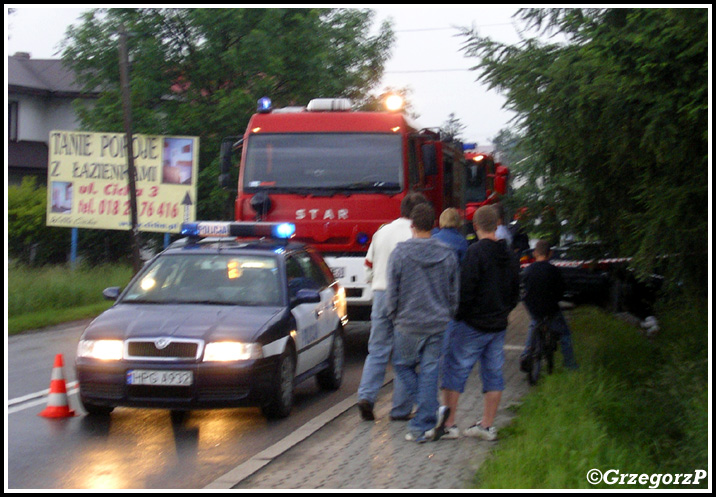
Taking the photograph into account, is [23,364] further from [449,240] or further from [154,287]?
[449,240]

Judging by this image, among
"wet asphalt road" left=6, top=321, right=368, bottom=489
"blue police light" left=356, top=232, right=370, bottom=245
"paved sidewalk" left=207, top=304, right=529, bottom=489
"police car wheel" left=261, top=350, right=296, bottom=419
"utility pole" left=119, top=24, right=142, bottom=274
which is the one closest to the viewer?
"paved sidewalk" left=207, top=304, right=529, bottom=489

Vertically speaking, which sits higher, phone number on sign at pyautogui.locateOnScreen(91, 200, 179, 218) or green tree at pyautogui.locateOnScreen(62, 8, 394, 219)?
green tree at pyautogui.locateOnScreen(62, 8, 394, 219)

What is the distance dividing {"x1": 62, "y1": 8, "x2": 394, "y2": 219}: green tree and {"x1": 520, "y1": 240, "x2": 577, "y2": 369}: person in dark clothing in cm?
1616

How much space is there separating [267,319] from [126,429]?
1507 mm

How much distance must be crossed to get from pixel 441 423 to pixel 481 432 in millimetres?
311

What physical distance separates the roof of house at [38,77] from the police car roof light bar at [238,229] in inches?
1118

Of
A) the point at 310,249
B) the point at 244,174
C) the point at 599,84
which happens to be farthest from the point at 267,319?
the point at 244,174

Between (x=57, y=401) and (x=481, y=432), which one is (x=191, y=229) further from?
(x=481, y=432)

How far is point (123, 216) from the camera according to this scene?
23016 millimetres

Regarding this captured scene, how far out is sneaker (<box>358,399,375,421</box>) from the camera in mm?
7594

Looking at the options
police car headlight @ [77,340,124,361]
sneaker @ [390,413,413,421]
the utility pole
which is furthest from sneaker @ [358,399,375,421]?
the utility pole

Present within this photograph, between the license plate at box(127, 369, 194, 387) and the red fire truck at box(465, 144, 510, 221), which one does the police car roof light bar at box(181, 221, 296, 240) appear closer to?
the license plate at box(127, 369, 194, 387)

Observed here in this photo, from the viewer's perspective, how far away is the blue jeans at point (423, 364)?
6.92 meters

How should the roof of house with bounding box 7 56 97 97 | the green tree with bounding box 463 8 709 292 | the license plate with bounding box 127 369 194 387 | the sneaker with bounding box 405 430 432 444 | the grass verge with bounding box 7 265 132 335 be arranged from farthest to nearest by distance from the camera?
the roof of house with bounding box 7 56 97 97 < the grass verge with bounding box 7 265 132 335 < the green tree with bounding box 463 8 709 292 < the license plate with bounding box 127 369 194 387 < the sneaker with bounding box 405 430 432 444
